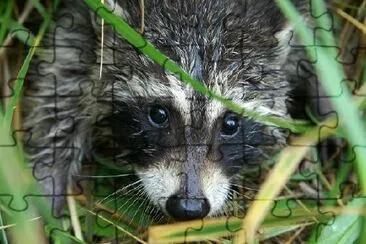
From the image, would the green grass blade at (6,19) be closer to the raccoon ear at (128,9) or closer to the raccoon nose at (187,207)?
the raccoon ear at (128,9)

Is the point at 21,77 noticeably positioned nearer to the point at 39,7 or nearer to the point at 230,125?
the point at 39,7

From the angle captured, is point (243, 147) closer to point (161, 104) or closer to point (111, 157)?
point (161, 104)

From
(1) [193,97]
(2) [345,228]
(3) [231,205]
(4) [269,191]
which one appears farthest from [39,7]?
(2) [345,228]

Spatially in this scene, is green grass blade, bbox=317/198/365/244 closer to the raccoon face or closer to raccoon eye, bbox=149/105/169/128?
the raccoon face

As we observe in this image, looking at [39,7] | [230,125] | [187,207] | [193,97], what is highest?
[39,7]

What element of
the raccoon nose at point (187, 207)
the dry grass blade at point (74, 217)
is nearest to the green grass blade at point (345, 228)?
the raccoon nose at point (187, 207)

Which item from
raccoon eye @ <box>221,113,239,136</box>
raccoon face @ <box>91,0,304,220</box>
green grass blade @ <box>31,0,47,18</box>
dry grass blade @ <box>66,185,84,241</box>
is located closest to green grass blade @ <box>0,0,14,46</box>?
green grass blade @ <box>31,0,47,18</box>

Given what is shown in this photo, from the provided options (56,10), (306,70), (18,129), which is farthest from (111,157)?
(306,70)
